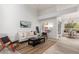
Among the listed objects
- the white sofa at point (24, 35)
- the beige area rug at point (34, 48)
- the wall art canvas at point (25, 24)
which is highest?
the wall art canvas at point (25, 24)

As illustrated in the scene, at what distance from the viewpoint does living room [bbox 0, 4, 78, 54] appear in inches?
71.8

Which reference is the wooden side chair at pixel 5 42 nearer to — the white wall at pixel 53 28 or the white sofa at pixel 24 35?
the white sofa at pixel 24 35

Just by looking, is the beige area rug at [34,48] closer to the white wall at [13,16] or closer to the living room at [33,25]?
the living room at [33,25]

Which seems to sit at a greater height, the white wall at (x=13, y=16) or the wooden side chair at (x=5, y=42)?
the white wall at (x=13, y=16)

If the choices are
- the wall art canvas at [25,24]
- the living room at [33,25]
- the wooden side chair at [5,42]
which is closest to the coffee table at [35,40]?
the living room at [33,25]

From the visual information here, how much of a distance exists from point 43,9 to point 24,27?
645mm

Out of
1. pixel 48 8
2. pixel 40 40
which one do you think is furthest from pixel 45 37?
pixel 48 8

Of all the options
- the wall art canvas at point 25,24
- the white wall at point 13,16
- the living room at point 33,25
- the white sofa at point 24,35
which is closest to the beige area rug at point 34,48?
the living room at point 33,25

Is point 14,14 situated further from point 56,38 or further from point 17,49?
point 56,38

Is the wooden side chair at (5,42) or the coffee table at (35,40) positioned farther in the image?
the coffee table at (35,40)

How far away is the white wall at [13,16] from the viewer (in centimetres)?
180

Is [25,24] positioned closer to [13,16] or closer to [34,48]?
[13,16]

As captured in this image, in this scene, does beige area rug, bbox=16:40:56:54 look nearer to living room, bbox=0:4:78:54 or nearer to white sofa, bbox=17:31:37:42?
living room, bbox=0:4:78:54

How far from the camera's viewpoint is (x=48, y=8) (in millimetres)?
1921
